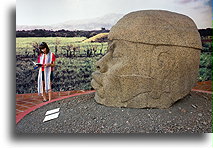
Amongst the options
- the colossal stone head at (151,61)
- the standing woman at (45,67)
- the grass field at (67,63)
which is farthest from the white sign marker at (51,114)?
the colossal stone head at (151,61)

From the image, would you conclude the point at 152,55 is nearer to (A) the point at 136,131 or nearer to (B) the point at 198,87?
(A) the point at 136,131

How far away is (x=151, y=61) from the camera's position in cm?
305

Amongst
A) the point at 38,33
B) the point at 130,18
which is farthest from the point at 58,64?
the point at 130,18

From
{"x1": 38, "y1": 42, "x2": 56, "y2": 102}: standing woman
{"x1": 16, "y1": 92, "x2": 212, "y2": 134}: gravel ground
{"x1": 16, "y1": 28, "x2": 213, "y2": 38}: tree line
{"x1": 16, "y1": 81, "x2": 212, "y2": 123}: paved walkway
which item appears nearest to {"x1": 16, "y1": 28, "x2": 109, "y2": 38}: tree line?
{"x1": 16, "y1": 28, "x2": 213, "y2": 38}: tree line

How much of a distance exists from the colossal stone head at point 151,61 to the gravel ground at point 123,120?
7.3 inches

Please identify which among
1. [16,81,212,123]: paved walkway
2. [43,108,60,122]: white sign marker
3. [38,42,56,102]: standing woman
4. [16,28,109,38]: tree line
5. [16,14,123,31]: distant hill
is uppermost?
[16,14,123,31]: distant hill

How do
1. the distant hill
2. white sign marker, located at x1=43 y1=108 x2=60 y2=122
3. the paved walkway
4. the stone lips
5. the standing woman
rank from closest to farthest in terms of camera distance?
the stone lips
white sign marker, located at x1=43 y1=108 x2=60 y2=122
the paved walkway
the standing woman
the distant hill

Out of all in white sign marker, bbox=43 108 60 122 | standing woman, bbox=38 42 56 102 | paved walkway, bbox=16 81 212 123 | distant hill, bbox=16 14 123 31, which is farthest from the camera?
distant hill, bbox=16 14 123 31

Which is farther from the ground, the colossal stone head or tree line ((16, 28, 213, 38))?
tree line ((16, 28, 213, 38))

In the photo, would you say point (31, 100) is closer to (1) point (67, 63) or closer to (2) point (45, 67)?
(2) point (45, 67)

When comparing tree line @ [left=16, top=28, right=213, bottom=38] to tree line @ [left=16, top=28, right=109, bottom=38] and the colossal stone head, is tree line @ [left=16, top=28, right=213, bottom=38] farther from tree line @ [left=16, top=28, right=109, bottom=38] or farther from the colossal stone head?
the colossal stone head

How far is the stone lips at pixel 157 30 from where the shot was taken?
9.96 feet

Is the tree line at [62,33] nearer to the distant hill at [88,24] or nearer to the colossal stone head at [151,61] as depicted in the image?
the distant hill at [88,24]

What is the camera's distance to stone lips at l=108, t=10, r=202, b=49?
3035 millimetres
